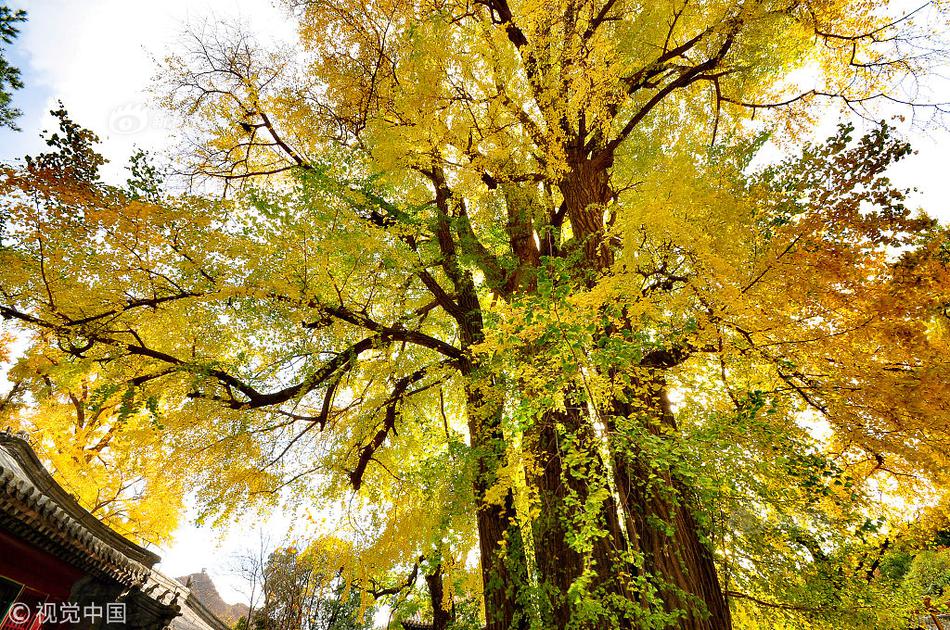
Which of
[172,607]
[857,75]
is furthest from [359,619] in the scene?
[857,75]

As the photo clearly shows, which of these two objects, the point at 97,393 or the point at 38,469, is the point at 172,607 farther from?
the point at 97,393

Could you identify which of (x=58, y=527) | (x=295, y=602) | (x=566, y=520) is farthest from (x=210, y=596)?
(x=566, y=520)

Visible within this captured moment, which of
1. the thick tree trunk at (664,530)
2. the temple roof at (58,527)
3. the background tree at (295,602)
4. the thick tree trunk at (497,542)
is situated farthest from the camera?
the background tree at (295,602)

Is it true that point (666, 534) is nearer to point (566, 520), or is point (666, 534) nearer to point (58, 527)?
point (566, 520)

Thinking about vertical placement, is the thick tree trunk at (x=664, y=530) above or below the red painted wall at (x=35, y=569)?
below

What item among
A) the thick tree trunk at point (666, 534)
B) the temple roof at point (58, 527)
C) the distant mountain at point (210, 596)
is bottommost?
the thick tree trunk at point (666, 534)

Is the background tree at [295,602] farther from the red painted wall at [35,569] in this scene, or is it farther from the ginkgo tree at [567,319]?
the ginkgo tree at [567,319]

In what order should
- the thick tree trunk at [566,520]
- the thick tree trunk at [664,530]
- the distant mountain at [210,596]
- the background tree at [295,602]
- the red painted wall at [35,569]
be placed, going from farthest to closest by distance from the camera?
1. the distant mountain at [210,596]
2. the background tree at [295,602]
3. the red painted wall at [35,569]
4. the thick tree trunk at [566,520]
5. the thick tree trunk at [664,530]

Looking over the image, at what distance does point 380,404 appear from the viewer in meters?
6.00

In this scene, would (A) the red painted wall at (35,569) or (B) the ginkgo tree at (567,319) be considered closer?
(B) the ginkgo tree at (567,319)

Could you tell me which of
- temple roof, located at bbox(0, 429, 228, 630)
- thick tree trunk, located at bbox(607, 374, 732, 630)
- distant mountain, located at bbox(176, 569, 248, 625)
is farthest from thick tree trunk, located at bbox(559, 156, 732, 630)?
distant mountain, located at bbox(176, 569, 248, 625)

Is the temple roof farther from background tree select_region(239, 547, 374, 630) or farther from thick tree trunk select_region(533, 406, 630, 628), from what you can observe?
thick tree trunk select_region(533, 406, 630, 628)

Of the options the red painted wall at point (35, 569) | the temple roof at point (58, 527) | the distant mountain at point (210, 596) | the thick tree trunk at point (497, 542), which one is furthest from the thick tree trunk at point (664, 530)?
the distant mountain at point (210, 596)

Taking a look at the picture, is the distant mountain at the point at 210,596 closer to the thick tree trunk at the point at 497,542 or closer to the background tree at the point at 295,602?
the background tree at the point at 295,602
